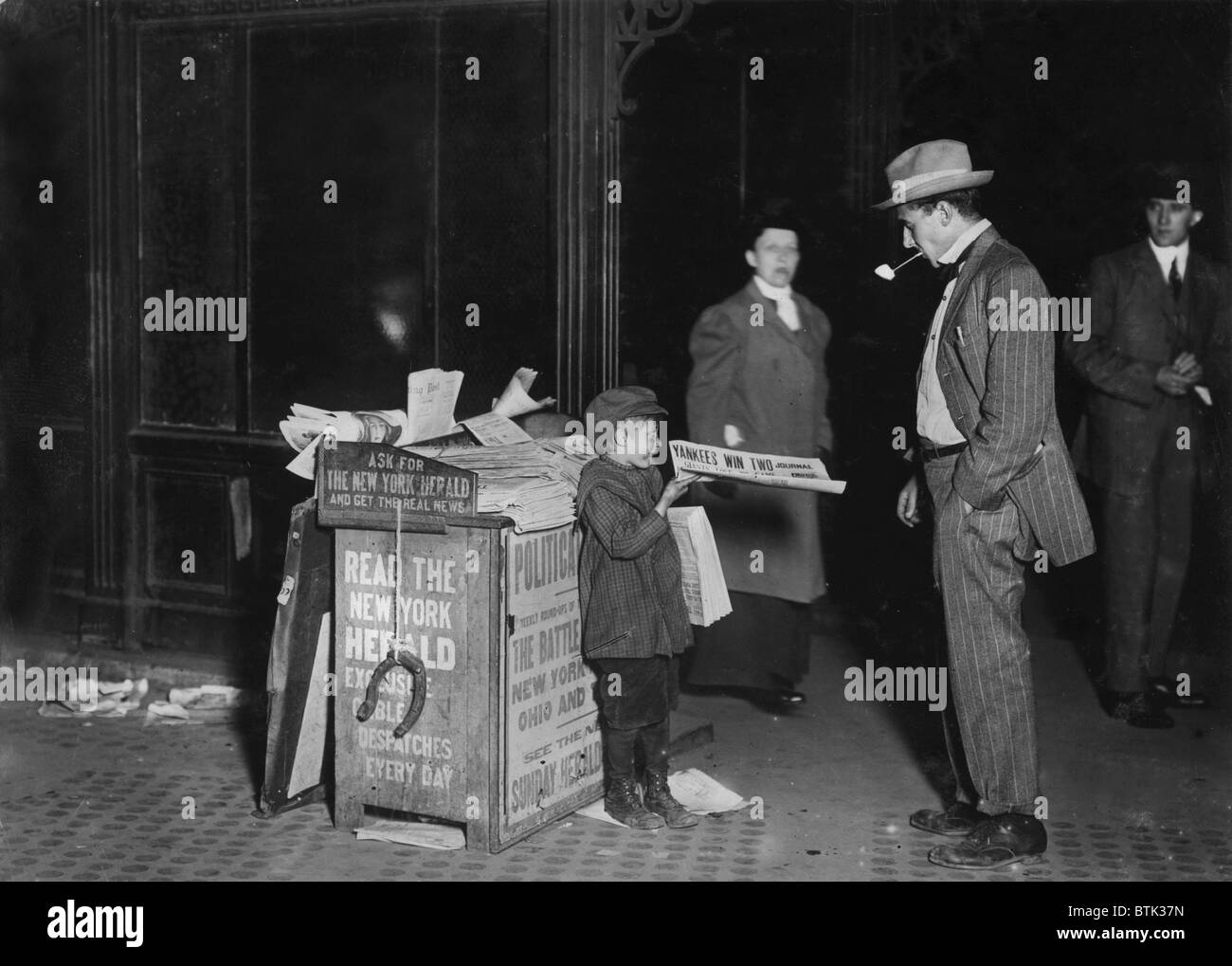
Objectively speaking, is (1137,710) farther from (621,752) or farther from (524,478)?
(524,478)

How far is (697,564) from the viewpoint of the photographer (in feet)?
17.7

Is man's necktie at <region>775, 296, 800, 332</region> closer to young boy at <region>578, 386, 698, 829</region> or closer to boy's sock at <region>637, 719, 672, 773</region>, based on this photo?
young boy at <region>578, 386, 698, 829</region>

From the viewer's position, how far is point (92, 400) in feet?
25.5

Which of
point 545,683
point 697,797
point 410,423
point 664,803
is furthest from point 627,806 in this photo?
point 410,423

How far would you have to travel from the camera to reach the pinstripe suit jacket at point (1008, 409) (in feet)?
15.4

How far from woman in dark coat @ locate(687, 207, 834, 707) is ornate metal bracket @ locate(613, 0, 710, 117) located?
99 centimetres

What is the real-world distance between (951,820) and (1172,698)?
218 cm

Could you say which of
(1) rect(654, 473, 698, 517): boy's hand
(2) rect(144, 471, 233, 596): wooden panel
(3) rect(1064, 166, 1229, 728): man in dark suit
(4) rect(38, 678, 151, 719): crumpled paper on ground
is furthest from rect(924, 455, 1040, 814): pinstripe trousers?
(2) rect(144, 471, 233, 596): wooden panel

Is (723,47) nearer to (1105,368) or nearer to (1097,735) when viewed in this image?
(1105,368)

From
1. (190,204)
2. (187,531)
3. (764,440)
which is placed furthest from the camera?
(187,531)

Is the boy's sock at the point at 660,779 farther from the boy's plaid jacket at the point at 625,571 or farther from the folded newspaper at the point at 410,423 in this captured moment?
the folded newspaper at the point at 410,423

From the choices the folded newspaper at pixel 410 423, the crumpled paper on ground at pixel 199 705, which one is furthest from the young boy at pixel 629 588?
the crumpled paper on ground at pixel 199 705

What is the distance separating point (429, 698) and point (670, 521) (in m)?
1.10
